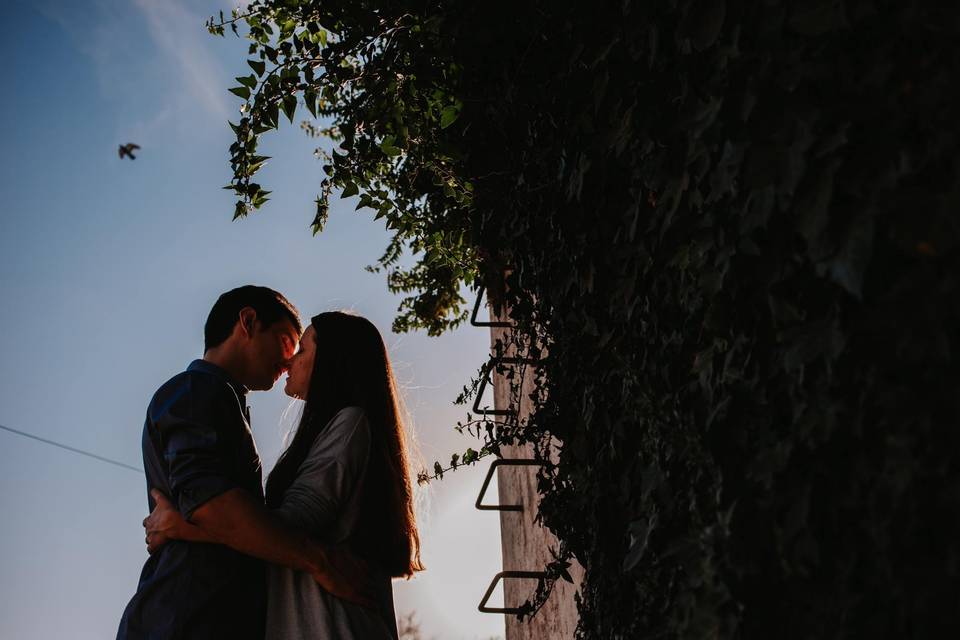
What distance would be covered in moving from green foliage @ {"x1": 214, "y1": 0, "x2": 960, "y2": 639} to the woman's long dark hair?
600 millimetres

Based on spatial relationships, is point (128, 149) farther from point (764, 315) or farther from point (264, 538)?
point (764, 315)

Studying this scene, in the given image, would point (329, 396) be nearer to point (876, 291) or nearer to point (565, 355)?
point (565, 355)

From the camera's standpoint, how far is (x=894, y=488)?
87 cm

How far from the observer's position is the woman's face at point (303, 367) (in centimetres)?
266

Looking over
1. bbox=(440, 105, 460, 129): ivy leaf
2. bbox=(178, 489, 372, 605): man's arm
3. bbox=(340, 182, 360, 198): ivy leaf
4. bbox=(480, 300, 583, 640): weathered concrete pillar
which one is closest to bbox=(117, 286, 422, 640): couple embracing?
bbox=(178, 489, 372, 605): man's arm

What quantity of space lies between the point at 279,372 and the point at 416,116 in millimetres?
1022

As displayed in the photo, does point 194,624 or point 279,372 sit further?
point 279,372

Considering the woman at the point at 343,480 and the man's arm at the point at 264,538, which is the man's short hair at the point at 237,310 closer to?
the woman at the point at 343,480

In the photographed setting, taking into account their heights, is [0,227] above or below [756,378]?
above

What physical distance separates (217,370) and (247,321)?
0.25 metres

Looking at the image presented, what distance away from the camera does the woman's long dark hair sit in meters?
2.38

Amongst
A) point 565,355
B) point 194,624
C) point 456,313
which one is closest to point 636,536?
point 565,355

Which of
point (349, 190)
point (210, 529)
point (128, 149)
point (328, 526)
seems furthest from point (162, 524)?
point (128, 149)

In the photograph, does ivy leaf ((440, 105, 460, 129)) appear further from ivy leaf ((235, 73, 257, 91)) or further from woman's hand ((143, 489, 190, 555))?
woman's hand ((143, 489, 190, 555))
